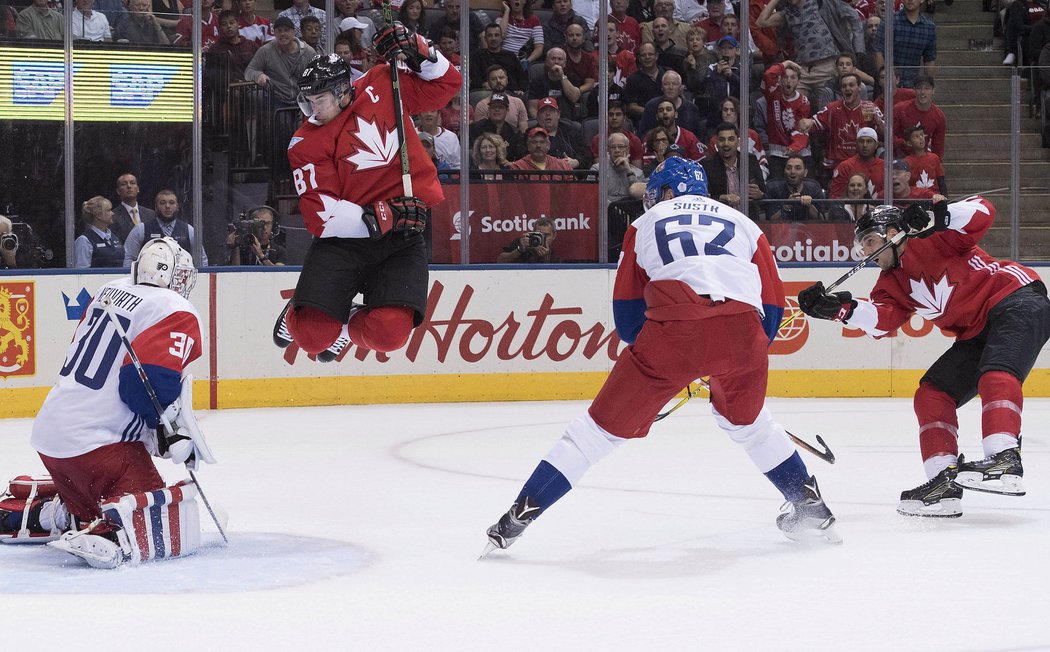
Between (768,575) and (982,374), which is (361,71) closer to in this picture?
(982,374)

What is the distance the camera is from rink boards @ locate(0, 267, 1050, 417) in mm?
7582

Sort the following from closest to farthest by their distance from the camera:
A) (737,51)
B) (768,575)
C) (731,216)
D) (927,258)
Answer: (768,575), (731,216), (927,258), (737,51)

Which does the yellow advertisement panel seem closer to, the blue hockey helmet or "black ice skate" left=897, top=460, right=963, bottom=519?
the blue hockey helmet

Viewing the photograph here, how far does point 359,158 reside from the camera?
4.48 metres

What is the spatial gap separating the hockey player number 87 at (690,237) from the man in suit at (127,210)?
15.2 ft

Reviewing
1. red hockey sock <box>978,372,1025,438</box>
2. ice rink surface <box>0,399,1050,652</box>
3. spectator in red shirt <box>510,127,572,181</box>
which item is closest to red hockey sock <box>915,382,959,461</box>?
red hockey sock <box>978,372,1025,438</box>

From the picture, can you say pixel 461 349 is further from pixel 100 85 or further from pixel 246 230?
pixel 100 85

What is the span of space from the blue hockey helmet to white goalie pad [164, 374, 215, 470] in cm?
147

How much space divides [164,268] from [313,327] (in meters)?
0.65

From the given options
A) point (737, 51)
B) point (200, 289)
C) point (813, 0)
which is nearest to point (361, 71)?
point (200, 289)

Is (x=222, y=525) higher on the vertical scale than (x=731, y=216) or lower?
lower

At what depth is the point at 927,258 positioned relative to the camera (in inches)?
191

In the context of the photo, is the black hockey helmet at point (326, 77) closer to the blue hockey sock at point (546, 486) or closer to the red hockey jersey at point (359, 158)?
the red hockey jersey at point (359, 158)

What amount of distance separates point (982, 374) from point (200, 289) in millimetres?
4705
